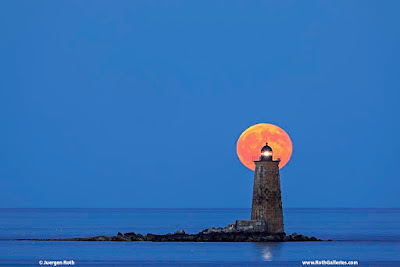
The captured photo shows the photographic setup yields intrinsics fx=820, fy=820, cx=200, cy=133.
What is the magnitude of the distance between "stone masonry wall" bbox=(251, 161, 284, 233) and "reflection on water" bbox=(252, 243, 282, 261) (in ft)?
3.71

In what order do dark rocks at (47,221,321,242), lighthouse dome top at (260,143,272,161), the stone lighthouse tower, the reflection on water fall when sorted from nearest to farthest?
the reflection on water < the stone lighthouse tower < lighthouse dome top at (260,143,272,161) < dark rocks at (47,221,321,242)

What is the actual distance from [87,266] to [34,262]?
14.3 ft

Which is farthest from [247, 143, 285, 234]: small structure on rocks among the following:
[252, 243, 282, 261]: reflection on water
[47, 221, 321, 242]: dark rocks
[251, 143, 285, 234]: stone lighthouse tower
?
[252, 243, 282, 261]: reflection on water

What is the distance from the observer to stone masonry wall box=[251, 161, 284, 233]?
61.4 meters

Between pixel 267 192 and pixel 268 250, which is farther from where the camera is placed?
pixel 267 192

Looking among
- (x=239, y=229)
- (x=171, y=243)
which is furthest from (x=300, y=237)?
(x=171, y=243)

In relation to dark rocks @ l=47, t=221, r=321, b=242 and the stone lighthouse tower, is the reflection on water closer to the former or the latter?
dark rocks @ l=47, t=221, r=321, b=242

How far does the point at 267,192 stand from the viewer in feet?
201

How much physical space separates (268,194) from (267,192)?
185mm

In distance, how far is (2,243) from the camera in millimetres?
72438

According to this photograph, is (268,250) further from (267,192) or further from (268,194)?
(267,192)

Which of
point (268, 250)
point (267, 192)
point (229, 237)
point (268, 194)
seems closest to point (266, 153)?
point (267, 192)

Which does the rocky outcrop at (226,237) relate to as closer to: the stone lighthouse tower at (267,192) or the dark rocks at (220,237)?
the dark rocks at (220,237)

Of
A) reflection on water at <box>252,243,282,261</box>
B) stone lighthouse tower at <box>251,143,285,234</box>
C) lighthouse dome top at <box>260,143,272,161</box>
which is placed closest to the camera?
reflection on water at <box>252,243,282,261</box>
